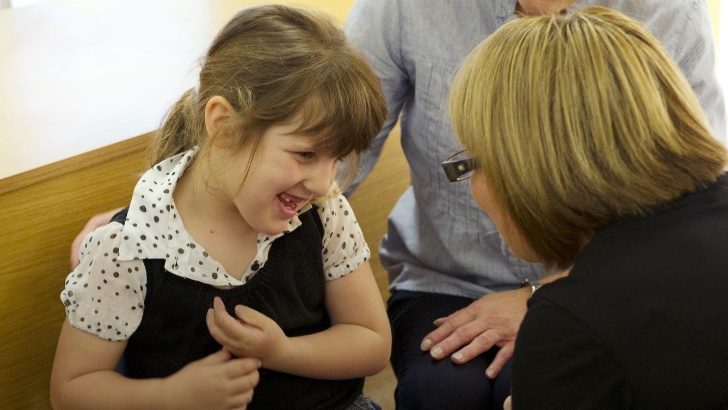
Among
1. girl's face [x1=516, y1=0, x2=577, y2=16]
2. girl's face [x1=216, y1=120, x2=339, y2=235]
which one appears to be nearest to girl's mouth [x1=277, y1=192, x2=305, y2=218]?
girl's face [x1=216, y1=120, x2=339, y2=235]

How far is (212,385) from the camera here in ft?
2.97

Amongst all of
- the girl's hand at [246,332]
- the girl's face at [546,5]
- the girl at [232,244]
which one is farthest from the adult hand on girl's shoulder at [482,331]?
the girl's face at [546,5]

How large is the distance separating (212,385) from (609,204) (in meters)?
0.50

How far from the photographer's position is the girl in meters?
0.89

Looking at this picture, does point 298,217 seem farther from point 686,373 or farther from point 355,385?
point 686,373

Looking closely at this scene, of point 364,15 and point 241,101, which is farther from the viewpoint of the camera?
point 364,15

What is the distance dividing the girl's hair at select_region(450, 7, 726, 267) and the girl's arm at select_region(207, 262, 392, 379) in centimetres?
32

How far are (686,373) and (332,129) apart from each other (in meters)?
0.45

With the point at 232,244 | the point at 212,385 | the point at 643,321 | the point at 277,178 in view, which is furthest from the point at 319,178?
the point at 643,321

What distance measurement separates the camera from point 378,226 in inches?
58.8

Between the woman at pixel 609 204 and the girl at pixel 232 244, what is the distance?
0.21 metres

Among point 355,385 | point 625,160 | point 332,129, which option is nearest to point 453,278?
point 355,385

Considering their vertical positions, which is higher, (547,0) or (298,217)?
(547,0)

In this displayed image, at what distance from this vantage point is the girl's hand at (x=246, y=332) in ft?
2.99
